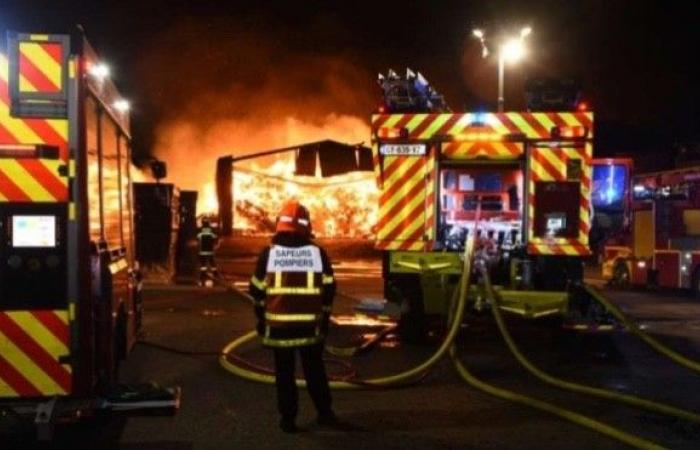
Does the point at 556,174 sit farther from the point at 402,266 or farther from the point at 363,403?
the point at 363,403

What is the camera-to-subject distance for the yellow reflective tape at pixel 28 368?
589 cm

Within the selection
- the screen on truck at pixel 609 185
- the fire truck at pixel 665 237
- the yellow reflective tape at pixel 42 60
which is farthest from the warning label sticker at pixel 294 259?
the fire truck at pixel 665 237

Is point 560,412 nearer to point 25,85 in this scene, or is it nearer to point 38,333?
point 38,333

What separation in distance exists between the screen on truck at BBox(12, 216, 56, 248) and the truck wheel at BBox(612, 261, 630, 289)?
1779cm

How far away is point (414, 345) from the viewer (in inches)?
432

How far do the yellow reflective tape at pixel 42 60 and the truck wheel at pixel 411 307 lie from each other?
588cm

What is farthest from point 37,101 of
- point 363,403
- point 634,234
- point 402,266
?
point 634,234

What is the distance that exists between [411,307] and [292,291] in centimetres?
421

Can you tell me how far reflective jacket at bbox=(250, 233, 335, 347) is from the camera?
691 cm

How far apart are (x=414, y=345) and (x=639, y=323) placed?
177 inches

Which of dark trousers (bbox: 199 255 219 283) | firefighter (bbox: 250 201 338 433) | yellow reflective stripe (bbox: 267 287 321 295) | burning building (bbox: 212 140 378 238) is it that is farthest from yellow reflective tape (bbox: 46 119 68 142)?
burning building (bbox: 212 140 378 238)

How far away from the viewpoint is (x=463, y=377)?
8.85m

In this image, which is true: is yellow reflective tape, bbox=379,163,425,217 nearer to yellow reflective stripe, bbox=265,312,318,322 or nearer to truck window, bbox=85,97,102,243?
yellow reflective stripe, bbox=265,312,318,322

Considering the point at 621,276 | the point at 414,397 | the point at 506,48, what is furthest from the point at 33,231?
the point at 621,276
